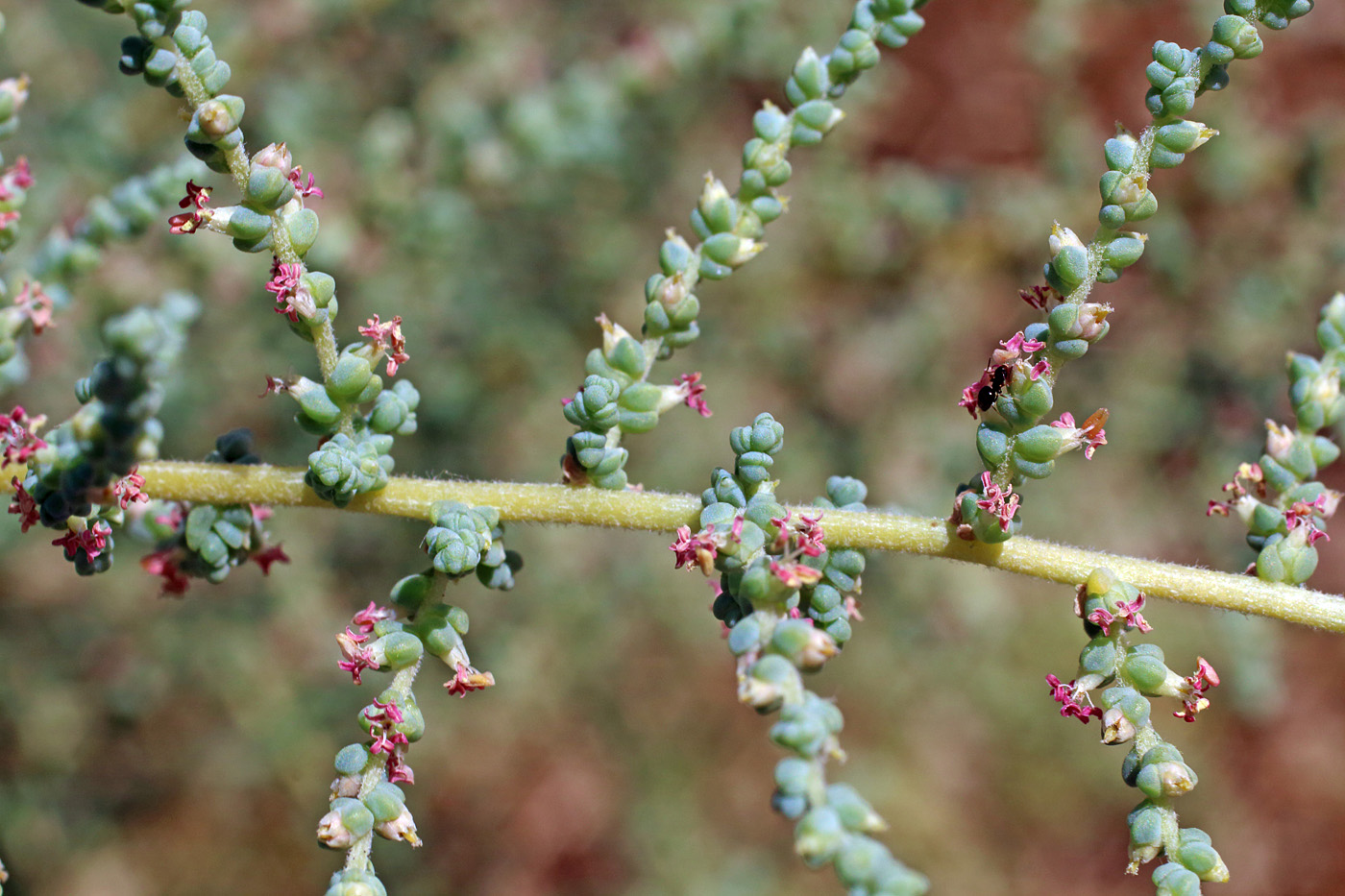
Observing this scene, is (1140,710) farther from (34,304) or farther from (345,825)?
(34,304)

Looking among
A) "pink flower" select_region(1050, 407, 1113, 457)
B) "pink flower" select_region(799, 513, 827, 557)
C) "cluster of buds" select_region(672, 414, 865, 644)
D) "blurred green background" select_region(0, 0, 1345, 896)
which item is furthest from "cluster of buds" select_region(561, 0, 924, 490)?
"blurred green background" select_region(0, 0, 1345, 896)

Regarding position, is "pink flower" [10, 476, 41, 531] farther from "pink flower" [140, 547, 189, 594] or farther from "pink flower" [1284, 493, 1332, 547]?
"pink flower" [1284, 493, 1332, 547]

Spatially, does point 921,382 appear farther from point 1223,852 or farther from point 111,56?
point 111,56

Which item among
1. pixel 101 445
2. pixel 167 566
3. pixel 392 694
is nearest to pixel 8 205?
pixel 167 566

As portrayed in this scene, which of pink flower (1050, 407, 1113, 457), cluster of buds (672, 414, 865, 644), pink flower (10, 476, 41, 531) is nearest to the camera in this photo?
cluster of buds (672, 414, 865, 644)

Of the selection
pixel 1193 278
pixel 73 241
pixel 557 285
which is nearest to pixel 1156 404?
pixel 1193 278

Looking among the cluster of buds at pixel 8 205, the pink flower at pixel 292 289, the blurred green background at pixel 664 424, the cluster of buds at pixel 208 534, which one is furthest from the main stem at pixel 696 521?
the blurred green background at pixel 664 424
